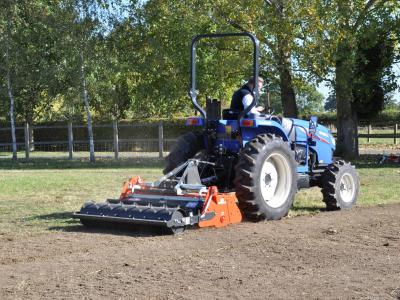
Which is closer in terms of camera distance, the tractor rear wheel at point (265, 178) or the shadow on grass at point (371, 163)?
the tractor rear wheel at point (265, 178)

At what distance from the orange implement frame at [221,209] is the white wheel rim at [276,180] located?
69cm

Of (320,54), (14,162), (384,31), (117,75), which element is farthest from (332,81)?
(14,162)

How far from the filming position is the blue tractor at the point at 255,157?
8578 millimetres

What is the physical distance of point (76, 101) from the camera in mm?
28516

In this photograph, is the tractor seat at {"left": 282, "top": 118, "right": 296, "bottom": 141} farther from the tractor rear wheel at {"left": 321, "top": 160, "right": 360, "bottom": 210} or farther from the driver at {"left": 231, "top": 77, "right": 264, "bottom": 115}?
the tractor rear wheel at {"left": 321, "top": 160, "right": 360, "bottom": 210}

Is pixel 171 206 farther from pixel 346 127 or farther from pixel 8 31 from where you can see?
pixel 8 31

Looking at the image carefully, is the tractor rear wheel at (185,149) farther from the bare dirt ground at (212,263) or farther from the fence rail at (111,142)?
the fence rail at (111,142)

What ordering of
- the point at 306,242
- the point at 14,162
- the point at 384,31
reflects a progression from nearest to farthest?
the point at 306,242 → the point at 384,31 → the point at 14,162

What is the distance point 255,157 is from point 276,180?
89cm

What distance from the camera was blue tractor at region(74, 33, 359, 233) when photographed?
813 cm

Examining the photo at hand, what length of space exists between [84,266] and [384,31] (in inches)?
744

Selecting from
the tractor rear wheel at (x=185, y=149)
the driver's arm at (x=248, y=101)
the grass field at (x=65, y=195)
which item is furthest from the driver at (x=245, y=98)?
the grass field at (x=65, y=195)

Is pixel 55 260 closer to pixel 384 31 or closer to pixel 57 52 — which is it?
pixel 384 31

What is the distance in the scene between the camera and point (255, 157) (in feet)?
28.1
